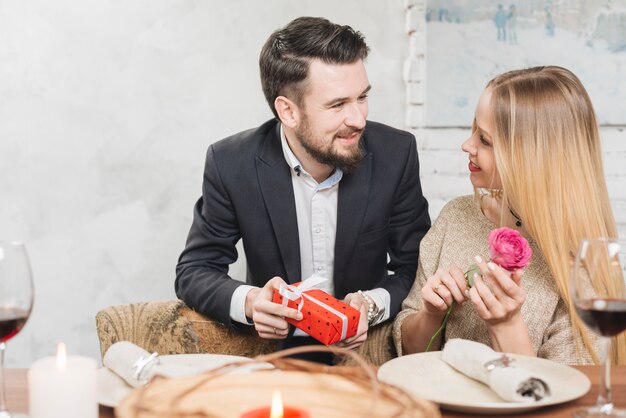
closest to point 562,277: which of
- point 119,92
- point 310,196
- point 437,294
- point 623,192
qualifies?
point 437,294

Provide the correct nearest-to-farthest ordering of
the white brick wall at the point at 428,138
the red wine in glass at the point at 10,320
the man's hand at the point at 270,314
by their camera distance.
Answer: the red wine in glass at the point at 10,320 → the man's hand at the point at 270,314 → the white brick wall at the point at 428,138

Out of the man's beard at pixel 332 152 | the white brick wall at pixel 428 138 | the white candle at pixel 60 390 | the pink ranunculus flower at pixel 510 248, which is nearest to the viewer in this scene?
the white candle at pixel 60 390

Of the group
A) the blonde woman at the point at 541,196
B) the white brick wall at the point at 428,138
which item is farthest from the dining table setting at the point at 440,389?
the white brick wall at the point at 428,138

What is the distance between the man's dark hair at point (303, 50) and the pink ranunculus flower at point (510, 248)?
3.12 ft

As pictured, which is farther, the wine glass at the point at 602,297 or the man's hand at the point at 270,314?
the man's hand at the point at 270,314

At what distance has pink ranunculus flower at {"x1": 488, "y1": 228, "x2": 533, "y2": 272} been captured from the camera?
59.8 inches

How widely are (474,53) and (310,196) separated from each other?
1199mm

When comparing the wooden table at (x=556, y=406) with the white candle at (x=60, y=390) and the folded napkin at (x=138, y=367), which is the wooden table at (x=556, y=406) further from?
the white candle at (x=60, y=390)

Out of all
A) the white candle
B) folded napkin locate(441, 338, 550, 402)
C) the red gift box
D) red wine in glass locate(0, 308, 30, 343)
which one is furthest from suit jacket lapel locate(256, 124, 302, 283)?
the white candle

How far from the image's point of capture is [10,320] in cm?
105

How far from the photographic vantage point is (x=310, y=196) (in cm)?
237

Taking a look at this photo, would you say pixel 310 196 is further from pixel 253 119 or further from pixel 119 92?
pixel 119 92

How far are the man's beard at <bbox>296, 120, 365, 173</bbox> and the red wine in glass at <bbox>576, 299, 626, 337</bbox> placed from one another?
1250 mm

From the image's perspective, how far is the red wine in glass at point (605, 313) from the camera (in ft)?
3.52
